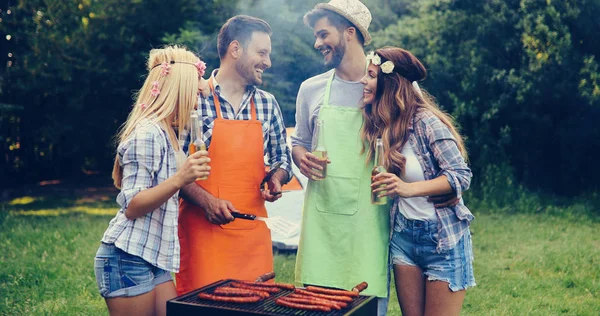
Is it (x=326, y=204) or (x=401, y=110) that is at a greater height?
(x=401, y=110)

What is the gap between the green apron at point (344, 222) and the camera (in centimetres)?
359

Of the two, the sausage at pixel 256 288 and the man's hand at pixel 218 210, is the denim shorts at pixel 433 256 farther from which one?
the man's hand at pixel 218 210

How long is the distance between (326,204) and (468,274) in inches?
33.4

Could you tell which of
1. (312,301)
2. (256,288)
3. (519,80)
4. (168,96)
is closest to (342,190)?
(256,288)

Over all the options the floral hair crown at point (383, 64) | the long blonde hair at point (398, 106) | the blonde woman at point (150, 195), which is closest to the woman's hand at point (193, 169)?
the blonde woman at point (150, 195)

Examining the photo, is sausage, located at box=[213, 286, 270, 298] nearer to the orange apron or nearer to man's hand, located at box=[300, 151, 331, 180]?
the orange apron

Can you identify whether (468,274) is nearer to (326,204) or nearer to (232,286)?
(326,204)

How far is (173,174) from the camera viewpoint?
126 inches

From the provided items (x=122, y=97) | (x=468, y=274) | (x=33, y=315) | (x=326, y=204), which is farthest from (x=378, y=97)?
(x=122, y=97)

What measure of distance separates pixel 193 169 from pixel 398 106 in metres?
1.14

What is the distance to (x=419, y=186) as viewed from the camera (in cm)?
326

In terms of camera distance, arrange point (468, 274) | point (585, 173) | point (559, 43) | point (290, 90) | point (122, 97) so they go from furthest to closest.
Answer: point (122, 97) → point (290, 90) → point (585, 173) → point (559, 43) → point (468, 274)

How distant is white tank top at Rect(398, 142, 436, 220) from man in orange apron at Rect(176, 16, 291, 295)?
0.74 meters

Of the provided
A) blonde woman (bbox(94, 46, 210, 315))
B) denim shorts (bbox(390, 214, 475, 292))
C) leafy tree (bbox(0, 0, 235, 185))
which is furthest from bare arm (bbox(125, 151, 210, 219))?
leafy tree (bbox(0, 0, 235, 185))
